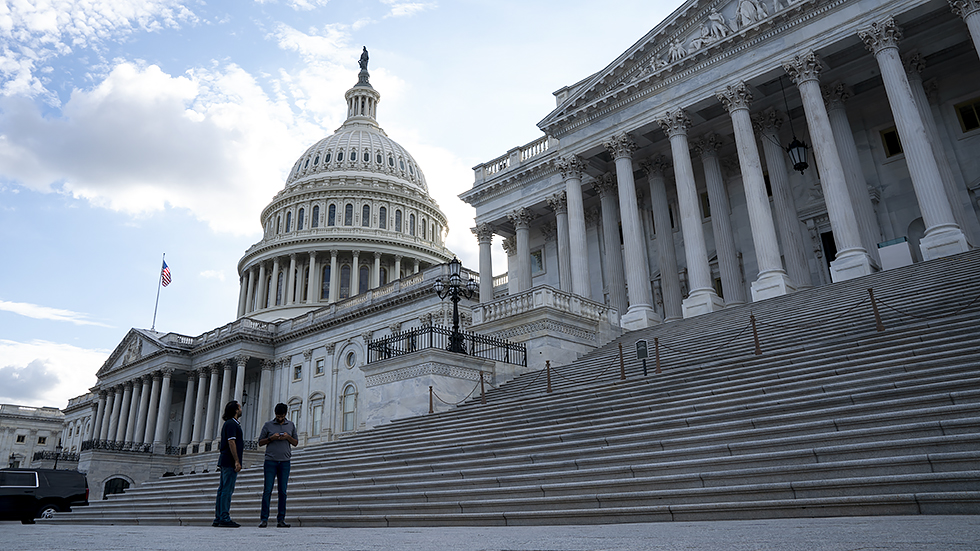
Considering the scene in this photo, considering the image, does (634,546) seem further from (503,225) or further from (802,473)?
(503,225)

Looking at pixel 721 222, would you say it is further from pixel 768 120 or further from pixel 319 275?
pixel 319 275

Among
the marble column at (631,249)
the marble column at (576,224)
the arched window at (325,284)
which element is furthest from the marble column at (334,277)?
the marble column at (631,249)

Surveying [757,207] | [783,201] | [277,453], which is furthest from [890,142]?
[277,453]

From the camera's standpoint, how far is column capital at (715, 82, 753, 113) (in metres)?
25.9

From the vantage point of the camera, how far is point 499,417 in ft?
51.0

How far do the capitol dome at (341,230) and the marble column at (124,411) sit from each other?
15.2m

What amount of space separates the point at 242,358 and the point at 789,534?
58.8 meters

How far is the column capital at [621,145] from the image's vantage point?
2914 centimetres

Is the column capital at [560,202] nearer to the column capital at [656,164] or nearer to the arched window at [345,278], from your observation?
the column capital at [656,164]

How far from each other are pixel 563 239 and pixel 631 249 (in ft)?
23.2


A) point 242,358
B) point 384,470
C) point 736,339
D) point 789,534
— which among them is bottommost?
point 789,534

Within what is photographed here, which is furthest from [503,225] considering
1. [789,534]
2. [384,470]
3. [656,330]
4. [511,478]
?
[789,534]

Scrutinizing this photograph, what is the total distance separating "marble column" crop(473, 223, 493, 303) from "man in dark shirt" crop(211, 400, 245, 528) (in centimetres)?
2637

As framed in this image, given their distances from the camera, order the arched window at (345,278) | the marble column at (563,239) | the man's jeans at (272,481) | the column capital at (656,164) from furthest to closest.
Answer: the arched window at (345,278)
the marble column at (563,239)
the column capital at (656,164)
the man's jeans at (272,481)
